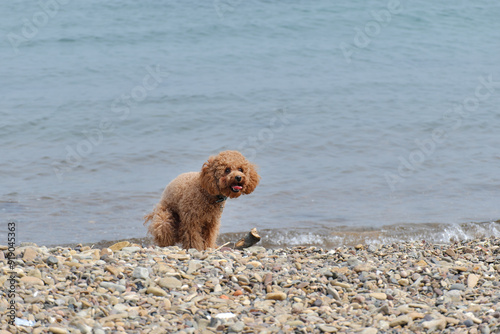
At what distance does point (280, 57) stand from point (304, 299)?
481 inches

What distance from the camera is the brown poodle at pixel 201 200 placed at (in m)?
6.16

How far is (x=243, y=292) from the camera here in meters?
5.07

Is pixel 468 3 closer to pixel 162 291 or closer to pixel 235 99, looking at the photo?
pixel 235 99

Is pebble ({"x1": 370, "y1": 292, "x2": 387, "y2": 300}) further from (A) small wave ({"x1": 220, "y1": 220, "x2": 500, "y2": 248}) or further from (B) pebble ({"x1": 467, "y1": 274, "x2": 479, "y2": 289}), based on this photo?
(A) small wave ({"x1": 220, "y1": 220, "x2": 500, "y2": 248})

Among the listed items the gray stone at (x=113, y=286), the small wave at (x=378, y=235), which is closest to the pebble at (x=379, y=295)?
the gray stone at (x=113, y=286)

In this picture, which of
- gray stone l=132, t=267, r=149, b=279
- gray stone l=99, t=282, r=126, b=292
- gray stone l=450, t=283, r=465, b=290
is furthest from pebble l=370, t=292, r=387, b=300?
gray stone l=99, t=282, r=126, b=292

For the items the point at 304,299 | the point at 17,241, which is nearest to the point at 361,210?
the point at 304,299

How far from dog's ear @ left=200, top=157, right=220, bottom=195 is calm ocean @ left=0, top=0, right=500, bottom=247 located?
6.52ft

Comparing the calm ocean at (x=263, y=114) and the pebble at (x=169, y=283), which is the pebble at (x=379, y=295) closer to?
the pebble at (x=169, y=283)

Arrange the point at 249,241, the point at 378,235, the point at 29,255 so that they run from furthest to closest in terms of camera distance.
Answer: the point at 378,235, the point at 249,241, the point at 29,255

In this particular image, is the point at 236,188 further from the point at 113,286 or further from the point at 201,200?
the point at 113,286

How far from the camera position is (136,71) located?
15.0 m

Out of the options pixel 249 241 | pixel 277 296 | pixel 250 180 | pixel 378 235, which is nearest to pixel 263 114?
pixel 378 235

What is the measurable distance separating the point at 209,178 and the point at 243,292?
149cm
